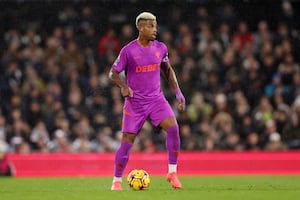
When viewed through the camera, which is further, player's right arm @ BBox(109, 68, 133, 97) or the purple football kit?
the purple football kit

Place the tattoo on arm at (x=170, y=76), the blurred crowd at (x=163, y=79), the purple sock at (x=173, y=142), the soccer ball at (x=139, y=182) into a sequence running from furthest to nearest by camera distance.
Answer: the blurred crowd at (x=163, y=79) < the tattoo on arm at (x=170, y=76) < the purple sock at (x=173, y=142) < the soccer ball at (x=139, y=182)

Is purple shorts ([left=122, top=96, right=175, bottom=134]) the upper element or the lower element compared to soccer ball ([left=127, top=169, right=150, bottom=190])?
upper

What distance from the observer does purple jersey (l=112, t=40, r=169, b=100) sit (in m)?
11.4

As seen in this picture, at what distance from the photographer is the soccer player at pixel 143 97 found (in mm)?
11383

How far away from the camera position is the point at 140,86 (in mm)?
11430

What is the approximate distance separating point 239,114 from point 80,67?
15.9ft

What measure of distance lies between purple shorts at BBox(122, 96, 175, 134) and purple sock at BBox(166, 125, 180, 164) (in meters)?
0.21

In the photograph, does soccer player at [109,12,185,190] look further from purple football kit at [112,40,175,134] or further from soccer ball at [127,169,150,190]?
soccer ball at [127,169,150,190]

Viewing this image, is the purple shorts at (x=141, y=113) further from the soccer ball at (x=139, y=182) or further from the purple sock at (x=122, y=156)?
the soccer ball at (x=139, y=182)

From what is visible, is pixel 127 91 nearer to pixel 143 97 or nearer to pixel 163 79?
pixel 143 97

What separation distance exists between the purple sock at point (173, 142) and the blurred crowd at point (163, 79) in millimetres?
7919

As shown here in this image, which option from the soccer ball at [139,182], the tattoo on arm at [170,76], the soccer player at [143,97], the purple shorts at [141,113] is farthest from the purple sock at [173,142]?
the tattoo on arm at [170,76]

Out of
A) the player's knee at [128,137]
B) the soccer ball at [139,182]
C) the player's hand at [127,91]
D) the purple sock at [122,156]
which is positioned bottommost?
the soccer ball at [139,182]

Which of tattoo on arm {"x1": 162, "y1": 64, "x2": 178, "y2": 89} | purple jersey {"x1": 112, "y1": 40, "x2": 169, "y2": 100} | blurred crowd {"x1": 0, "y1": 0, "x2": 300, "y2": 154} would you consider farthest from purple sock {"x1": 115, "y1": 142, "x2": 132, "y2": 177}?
blurred crowd {"x1": 0, "y1": 0, "x2": 300, "y2": 154}
